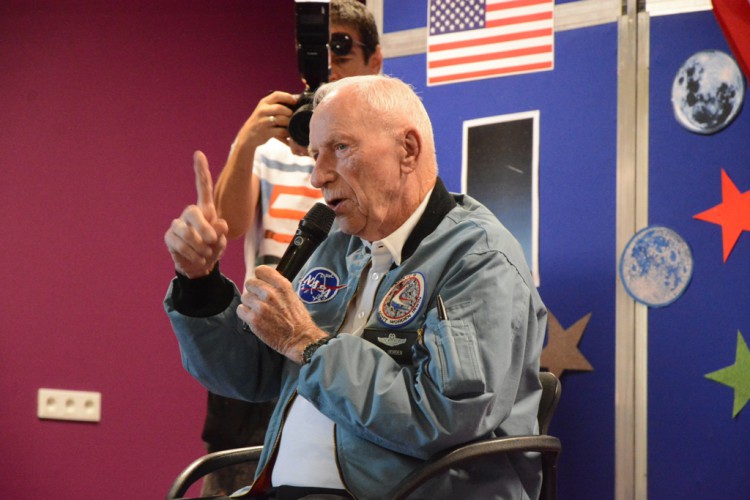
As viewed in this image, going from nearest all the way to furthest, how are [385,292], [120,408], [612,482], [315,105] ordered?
[385,292]
[315,105]
[612,482]
[120,408]

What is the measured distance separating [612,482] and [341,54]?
1.38 m

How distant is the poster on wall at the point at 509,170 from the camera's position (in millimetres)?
2975

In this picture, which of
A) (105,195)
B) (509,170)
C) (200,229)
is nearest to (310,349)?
(200,229)

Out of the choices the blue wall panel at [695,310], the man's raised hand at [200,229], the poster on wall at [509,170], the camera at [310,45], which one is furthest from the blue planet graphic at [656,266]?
the man's raised hand at [200,229]

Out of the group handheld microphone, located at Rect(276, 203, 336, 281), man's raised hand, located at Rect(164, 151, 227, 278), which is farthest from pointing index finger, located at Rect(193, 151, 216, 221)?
handheld microphone, located at Rect(276, 203, 336, 281)

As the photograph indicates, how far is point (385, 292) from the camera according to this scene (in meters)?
1.98

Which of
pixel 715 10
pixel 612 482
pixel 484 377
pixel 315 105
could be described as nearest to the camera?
pixel 484 377

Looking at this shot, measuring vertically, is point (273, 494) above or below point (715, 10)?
below

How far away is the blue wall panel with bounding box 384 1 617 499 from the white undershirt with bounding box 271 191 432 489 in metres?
0.92

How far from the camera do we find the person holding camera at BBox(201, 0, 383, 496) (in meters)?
2.69

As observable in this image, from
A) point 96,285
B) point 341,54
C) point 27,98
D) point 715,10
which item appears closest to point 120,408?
point 96,285

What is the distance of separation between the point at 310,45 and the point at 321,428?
2.97ft

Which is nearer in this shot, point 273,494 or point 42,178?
point 273,494

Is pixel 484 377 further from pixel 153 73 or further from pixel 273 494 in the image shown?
pixel 153 73
